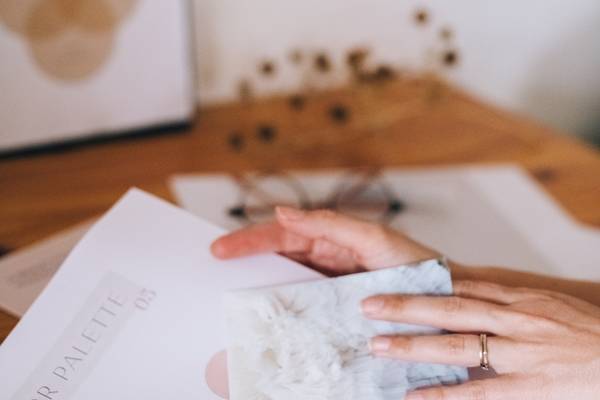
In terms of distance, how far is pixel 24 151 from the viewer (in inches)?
32.4

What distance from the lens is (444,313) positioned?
549mm

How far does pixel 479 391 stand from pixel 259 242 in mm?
255

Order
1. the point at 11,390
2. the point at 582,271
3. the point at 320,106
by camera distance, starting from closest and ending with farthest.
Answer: the point at 11,390 < the point at 582,271 < the point at 320,106

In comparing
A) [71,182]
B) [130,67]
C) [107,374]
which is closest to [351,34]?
[130,67]

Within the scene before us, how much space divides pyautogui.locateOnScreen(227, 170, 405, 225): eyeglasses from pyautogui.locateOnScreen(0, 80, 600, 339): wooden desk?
3cm

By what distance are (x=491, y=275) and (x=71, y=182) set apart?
1.84 ft

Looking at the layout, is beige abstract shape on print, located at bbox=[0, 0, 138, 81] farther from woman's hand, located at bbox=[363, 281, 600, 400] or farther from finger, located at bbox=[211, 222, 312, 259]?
woman's hand, located at bbox=[363, 281, 600, 400]

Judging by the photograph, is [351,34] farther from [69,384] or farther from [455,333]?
[69,384]

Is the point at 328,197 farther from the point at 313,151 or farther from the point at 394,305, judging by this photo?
the point at 394,305

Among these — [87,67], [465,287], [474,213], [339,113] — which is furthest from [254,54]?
[465,287]

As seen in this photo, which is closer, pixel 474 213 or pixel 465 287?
pixel 465 287

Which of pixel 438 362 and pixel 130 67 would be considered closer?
pixel 438 362

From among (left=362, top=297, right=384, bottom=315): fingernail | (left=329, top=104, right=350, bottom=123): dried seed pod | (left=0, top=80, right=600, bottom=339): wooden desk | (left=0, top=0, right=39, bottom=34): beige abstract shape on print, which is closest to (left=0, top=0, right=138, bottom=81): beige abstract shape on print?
(left=0, top=0, right=39, bottom=34): beige abstract shape on print

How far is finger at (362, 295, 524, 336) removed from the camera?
0.55 meters
